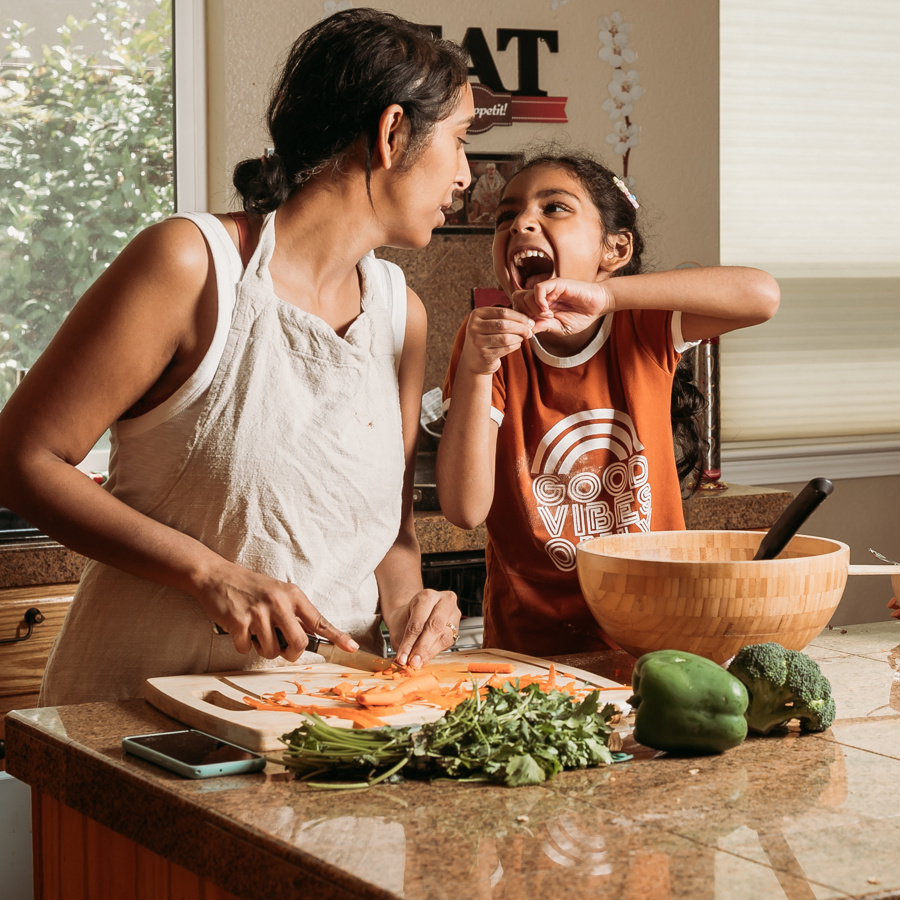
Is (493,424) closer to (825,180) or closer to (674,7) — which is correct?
(674,7)

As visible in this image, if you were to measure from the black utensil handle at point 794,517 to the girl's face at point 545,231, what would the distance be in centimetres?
62

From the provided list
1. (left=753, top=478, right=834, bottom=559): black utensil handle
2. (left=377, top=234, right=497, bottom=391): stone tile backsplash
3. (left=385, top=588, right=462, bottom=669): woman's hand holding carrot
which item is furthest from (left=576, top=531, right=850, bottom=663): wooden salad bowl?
(left=377, top=234, right=497, bottom=391): stone tile backsplash

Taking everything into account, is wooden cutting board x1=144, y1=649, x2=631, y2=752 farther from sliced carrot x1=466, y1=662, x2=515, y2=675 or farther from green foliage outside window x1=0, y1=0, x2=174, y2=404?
green foliage outside window x1=0, y1=0, x2=174, y2=404

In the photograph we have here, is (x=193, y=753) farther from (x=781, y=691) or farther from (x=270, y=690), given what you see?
(x=781, y=691)

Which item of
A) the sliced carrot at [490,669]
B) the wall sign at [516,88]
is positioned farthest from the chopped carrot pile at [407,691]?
the wall sign at [516,88]

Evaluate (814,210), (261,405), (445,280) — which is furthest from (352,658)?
(814,210)

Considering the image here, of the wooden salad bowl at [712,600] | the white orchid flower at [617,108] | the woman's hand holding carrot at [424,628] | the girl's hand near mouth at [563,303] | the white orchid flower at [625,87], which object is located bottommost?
the woman's hand holding carrot at [424,628]

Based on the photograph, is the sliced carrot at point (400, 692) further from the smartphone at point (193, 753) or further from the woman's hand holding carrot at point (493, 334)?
the woman's hand holding carrot at point (493, 334)

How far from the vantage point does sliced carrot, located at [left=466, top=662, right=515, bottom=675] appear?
1144 millimetres

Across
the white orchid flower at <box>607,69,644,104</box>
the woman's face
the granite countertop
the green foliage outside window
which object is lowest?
the granite countertop

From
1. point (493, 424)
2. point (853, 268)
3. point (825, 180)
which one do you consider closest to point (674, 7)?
point (825, 180)

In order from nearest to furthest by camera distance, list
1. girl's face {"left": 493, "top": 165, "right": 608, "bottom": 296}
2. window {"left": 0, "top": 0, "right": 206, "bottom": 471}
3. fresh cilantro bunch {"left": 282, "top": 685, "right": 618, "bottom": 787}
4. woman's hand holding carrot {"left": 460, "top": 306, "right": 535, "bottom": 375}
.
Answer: fresh cilantro bunch {"left": 282, "top": 685, "right": 618, "bottom": 787}
woman's hand holding carrot {"left": 460, "top": 306, "right": 535, "bottom": 375}
girl's face {"left": 493, "top": 165, "right": 608, "bottom": 296}
window {"left": 0, "top": 0, "right": 206, "bottom": 471}

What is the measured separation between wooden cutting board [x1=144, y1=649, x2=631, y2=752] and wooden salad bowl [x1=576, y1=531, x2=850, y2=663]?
0.07m

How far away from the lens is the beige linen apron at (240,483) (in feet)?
3.88
